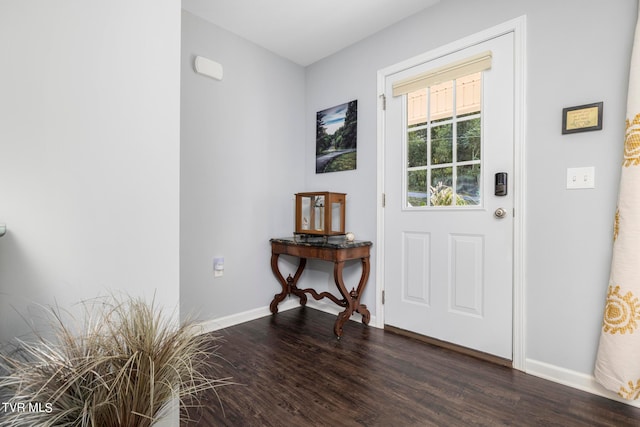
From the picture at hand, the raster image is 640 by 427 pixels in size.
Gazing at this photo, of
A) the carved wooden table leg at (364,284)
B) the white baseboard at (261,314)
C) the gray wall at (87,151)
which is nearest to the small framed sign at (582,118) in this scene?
the carved wooden table leg at (364,284)

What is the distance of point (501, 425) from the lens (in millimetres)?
1345

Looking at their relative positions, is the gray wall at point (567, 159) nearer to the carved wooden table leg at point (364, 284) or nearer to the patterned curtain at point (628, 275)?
the patterned curtain at point (628, 275)

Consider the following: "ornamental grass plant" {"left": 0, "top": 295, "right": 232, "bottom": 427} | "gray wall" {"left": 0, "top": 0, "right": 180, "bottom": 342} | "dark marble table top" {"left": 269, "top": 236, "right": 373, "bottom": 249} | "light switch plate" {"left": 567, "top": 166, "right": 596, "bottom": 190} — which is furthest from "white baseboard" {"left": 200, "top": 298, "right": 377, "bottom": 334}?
"light switch plate" {"left": 567, "top": 166, "right": 596, "bottom": 190}

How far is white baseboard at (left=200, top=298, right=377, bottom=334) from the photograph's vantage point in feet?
8.09

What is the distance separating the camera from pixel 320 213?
2648 mm

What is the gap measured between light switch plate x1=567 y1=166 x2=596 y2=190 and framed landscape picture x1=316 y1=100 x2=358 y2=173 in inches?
59.2

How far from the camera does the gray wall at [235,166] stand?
92.4 inches

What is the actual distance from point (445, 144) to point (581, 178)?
81 cm

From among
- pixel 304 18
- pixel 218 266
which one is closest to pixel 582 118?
pixel 304 18

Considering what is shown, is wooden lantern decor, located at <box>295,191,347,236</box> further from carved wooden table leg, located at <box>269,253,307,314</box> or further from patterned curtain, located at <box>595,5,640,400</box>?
patterned curtain, located at <box>595,5,640,400</box>

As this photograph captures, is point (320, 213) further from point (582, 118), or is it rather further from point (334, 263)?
point (582, 118)

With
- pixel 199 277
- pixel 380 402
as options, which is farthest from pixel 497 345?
pixel 199 277

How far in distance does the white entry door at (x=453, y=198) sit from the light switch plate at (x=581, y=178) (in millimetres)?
291

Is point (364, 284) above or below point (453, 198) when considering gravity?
below
